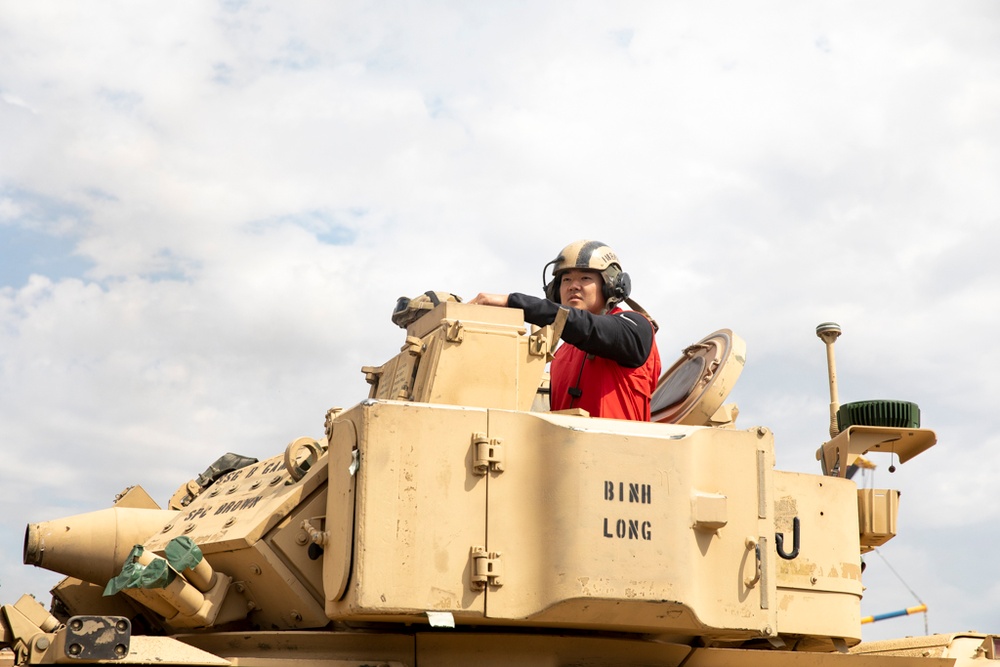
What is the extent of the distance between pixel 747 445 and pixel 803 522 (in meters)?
1.24

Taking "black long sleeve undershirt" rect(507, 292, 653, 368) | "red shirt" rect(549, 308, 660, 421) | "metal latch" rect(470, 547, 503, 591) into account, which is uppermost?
"black long sleeve undershirt" rect(507, 292, 653, 368)

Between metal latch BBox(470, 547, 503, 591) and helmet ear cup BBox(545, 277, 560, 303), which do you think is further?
helmet ear cup BBox(545, 277, 560, 303)

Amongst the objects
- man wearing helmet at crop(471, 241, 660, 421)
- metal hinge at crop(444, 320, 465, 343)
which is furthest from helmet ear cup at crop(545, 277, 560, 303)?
metal hinge at crop(444, 320, 465, 343)

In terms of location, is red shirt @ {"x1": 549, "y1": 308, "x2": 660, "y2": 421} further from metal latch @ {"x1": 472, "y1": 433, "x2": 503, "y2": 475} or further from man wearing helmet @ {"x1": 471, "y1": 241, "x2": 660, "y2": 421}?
metal latch @ {"x1": 472, "y1": 433, "x2": 503, "y2": 475}

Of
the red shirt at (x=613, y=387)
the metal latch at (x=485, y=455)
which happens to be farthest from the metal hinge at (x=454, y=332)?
the red shirt at (x=613, y=387)

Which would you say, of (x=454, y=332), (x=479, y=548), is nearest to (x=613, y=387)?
(x=454, y=332)

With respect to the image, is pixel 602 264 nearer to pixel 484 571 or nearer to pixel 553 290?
pixel 553 290

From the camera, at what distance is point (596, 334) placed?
7875mm

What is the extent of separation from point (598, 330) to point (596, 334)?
27 mm

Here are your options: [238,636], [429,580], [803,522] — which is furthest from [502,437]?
[803,522]

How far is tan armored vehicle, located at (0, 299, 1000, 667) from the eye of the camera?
6.61 meters

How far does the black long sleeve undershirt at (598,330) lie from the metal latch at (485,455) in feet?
3.98

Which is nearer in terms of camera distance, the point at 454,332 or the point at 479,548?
the point at 479,548

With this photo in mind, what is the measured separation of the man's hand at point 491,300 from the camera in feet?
26.1
